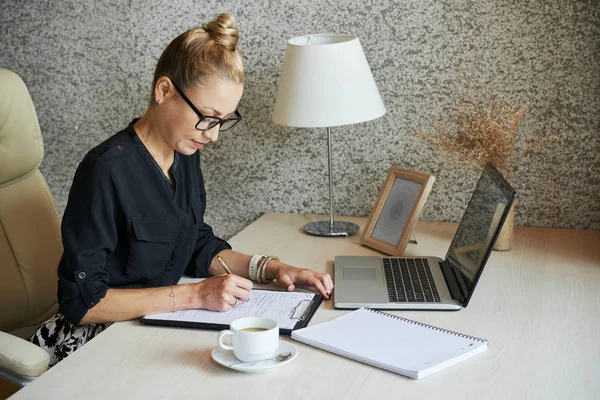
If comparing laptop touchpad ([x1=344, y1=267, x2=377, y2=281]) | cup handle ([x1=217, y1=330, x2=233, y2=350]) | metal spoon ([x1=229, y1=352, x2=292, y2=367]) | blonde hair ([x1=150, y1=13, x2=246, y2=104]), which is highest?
blonde hair ([x1=150, y1=13, x2=246, y2=104])

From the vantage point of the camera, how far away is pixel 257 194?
6.55 feet

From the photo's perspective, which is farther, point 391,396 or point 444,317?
point 444,317

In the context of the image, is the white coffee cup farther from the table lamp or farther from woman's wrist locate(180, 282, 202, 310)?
the table lamp

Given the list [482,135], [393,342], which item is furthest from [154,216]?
[482,135]

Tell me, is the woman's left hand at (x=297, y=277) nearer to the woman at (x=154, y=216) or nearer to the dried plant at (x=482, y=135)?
the woman at (x=154, y=216)

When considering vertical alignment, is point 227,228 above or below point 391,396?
below

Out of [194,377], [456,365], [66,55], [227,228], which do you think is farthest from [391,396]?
[66,55]

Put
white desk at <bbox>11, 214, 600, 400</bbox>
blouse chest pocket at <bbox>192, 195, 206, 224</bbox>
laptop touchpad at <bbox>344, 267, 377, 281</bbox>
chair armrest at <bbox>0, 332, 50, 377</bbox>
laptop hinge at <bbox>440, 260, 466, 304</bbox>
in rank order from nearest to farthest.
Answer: white desk at <bbox>11, 214, 600, 400</bbox> < chair armrest at <bbox>0, 332, 50, 377</bbox> < laptop hinge at <bbox>440, 260, 466, 304</bbox> < laptop touchpad at <bbox>344, 267, 377, 281</bbox> < blouse chest pocket at <bbox>192, 195, 206, 224</bbox>

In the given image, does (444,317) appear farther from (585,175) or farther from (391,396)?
(585,175)

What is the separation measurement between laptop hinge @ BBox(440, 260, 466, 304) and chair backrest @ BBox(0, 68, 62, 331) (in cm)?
86

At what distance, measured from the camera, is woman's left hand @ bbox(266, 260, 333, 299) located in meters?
1.35

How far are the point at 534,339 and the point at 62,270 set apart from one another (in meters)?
0.78

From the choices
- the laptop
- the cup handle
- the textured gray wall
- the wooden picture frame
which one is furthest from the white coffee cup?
the textured gray wall

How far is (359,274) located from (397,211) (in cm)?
27
